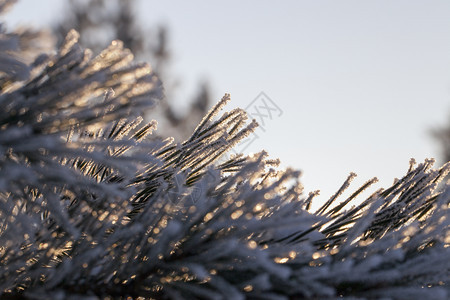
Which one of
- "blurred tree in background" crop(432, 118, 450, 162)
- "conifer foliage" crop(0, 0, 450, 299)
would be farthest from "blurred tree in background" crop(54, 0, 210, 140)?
"conifer foliage" crop(0, 0, 450, 299)

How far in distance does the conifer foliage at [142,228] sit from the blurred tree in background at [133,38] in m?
7.20

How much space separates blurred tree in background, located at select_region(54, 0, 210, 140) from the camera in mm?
7953

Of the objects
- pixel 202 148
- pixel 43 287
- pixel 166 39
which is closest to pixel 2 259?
pixel 43 287

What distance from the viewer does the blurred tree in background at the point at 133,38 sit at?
7.95 meters

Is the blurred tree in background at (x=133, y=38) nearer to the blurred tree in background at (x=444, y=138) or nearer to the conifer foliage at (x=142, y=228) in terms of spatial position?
the blurred tree in background at (x=444, y=138)

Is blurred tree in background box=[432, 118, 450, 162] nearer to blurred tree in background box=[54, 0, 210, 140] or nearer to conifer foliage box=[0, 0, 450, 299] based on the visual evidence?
blurred tree in background box=[54, 0, 210, 140]

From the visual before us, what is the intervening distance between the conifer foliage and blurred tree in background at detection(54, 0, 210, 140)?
7.20m

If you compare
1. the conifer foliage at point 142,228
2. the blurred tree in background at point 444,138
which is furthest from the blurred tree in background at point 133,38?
the conifer foliage at point 142,228

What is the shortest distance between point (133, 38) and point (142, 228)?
26.6 ft

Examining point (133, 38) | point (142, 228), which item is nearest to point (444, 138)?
point (133, 38)

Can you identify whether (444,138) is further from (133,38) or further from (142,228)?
(142,228)

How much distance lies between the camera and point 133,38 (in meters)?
8.29

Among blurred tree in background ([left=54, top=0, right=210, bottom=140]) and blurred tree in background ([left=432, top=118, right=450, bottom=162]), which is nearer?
blurred tree in background ([left=432, top=118, right=450, bottom=162])

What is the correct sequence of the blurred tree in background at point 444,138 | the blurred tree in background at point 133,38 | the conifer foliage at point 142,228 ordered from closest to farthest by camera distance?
1. the conifer foliage at point 142,228
2. the blurred tree in background at point 444,138
3. the blurred tree in background at point 133,38
